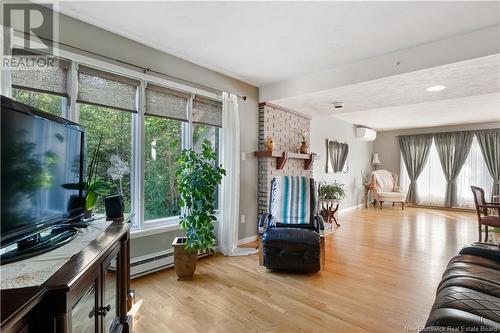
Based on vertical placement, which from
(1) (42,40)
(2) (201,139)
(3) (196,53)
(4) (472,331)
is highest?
(3) (196,53)

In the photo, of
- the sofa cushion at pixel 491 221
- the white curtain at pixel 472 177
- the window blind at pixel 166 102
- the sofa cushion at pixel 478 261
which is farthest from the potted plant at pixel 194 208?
the white curtain at pixel 472 177

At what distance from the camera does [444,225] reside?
15.7ft

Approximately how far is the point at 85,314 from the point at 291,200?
2416 millimetres

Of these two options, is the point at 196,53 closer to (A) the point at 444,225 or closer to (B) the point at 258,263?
(B) the point at 258,263

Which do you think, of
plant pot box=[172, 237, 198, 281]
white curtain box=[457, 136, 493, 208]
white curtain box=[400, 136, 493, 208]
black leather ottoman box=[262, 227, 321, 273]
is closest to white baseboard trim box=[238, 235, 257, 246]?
black leather ottoman box=[262, 227, 321, 273]

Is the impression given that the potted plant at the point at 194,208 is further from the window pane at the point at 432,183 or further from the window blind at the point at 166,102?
the window pane at the point at 432,183

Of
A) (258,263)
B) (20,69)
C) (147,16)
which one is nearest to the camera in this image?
(20,69)

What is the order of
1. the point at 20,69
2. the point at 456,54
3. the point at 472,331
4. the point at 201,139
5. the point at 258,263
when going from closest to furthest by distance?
the point at 472,331
the point at 20,69
the point at 456,54
the point at 258,263
the point at 201,139

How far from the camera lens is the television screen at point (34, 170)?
0.92 metres

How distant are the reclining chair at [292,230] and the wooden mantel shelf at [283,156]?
1.61 ft

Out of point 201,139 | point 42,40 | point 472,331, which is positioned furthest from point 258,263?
point 42,40

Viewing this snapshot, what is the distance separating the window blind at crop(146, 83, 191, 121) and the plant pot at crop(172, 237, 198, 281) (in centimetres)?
141

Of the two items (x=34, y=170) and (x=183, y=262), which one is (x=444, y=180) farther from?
(x=34, y=170)

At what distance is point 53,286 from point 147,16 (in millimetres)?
2043
